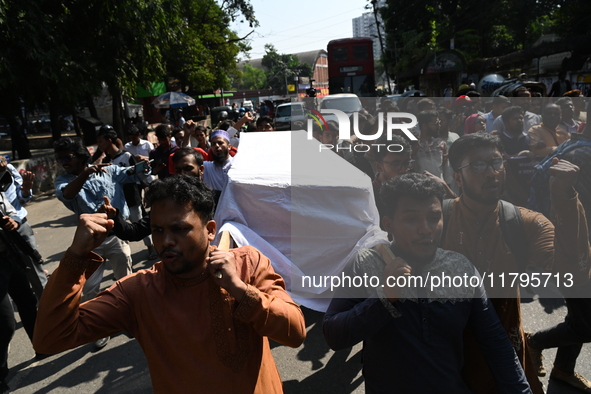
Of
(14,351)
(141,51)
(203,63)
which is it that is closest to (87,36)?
(141,51)

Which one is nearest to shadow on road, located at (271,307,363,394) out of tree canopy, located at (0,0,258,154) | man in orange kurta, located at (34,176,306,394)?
man in orange kurta, located at (34,176,306,394)

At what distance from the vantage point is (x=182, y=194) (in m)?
1.64

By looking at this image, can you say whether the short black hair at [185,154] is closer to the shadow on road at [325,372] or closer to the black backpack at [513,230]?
the shadow on road at [325,372]

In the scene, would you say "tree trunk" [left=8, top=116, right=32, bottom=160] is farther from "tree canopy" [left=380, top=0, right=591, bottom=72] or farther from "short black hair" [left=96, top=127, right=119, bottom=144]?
"tree canopy" [left=380, top=0, right=591, bottom=72]

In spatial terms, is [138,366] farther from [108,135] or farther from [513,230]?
[513,230]

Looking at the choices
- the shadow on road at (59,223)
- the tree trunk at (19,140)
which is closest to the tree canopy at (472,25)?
the tree trunk at (19,140)

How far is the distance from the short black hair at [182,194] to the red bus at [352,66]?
18.5m

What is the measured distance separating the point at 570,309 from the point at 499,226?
2.94 feet

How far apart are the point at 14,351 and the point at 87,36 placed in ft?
34.1

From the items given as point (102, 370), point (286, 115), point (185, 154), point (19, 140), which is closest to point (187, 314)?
point (185, 154)

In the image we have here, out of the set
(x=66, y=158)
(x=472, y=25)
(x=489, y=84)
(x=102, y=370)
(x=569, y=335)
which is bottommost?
(x=102, y=370)

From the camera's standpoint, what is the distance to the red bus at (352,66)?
1939 cm

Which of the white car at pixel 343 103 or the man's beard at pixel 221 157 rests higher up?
the white car at pixel 343 103

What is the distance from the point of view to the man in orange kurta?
5.00ft
